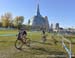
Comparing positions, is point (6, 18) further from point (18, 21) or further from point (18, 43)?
point (18, 43)

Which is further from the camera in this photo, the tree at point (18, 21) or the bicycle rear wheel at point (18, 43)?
the tree at point (18, 21)

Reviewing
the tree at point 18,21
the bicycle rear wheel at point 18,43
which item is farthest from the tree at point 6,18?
the bicycle rear wheel at point 18,43

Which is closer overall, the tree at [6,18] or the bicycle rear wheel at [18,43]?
the bicycle rear wheel at [18,43]

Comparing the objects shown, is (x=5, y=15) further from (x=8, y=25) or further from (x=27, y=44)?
(x=27, y=44)

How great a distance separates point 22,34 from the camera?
15367 millimetres

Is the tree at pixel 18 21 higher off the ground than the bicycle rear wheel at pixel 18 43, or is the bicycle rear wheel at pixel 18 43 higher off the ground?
the tree at pixel 18 21

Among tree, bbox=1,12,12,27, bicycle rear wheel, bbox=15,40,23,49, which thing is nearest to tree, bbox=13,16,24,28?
tree, bbox=1,12,12,27

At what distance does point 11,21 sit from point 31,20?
141 ft

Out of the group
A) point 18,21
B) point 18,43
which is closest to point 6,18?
point 18,21

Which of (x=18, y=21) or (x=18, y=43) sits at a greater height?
(x=18, y=21)

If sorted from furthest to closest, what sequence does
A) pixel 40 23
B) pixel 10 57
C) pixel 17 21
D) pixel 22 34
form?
pixel 40 23
pixel 17 21
pixel 22 34
pixel 10 57

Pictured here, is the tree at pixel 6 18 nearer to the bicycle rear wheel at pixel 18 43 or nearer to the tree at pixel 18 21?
the tree at pixel 18 21

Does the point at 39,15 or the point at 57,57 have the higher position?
the point at 39,15

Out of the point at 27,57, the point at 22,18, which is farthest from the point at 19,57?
the point at 22,18
